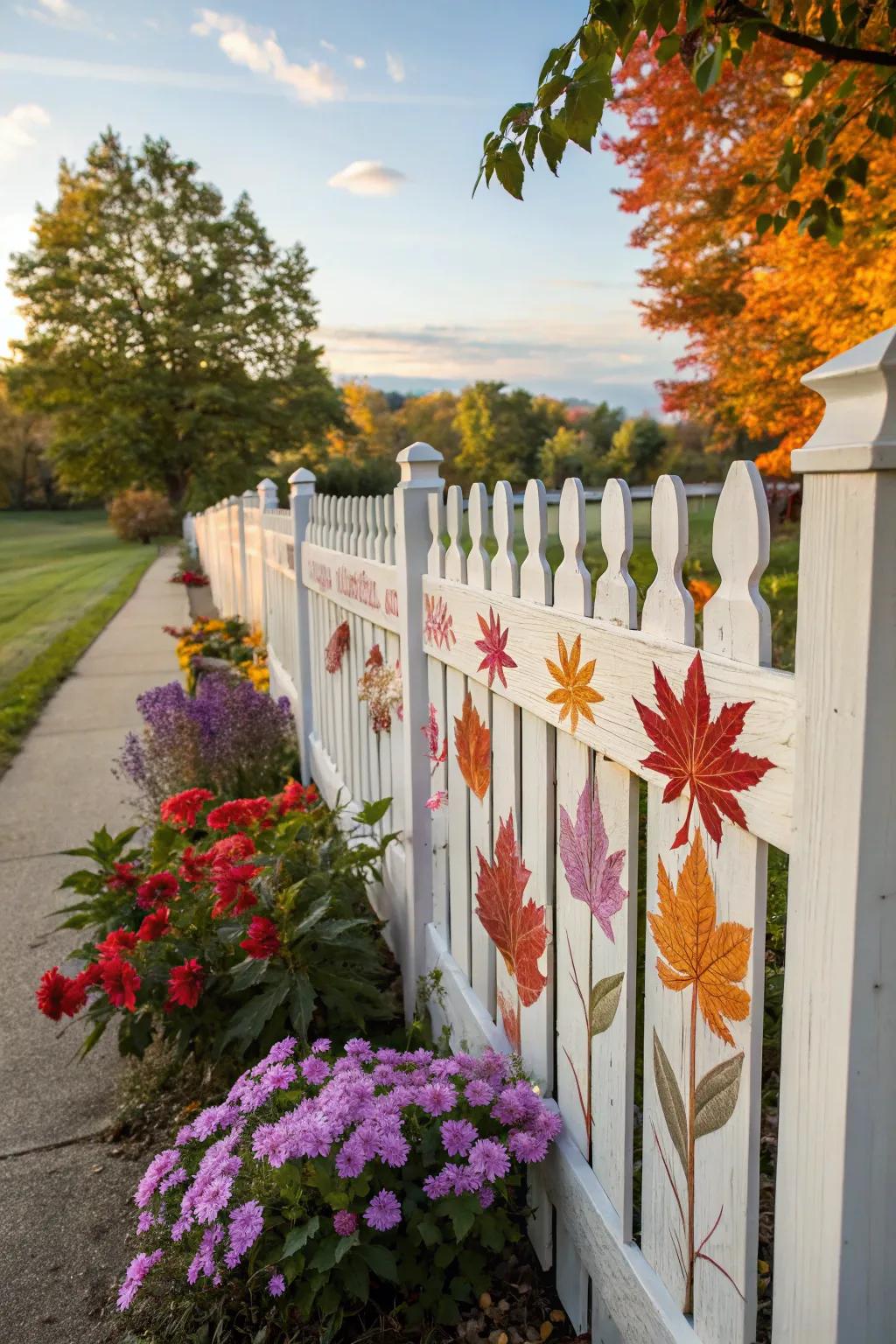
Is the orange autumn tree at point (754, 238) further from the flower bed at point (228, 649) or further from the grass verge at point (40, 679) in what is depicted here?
the grass verge at point (40, 679)

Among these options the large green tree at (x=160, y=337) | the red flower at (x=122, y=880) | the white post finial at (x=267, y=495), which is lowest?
the red flower at (x=122, y=880)

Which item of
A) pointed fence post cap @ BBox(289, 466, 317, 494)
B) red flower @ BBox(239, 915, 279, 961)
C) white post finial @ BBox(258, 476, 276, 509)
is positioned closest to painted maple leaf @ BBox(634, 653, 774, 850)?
red flower @ BBox(239, 915, 279, 961)

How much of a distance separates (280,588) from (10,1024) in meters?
3.73

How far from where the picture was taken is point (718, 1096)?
1.33 m

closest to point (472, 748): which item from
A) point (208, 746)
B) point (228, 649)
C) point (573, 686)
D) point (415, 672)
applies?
point (415, 672)

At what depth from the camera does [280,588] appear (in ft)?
21.5

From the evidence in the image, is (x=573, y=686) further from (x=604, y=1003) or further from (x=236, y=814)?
(x=236, y=814)

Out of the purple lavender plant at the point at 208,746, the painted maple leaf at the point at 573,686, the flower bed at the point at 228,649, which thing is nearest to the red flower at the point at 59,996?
the painted maple leaf at the point at 573,686

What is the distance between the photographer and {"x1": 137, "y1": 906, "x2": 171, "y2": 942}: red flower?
106 inches

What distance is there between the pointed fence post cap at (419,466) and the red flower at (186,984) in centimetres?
147

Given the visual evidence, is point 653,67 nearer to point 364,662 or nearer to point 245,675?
point 245,675

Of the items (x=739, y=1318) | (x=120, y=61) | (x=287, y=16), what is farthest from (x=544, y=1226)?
(x=120, y=61)

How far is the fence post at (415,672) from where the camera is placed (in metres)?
2.75

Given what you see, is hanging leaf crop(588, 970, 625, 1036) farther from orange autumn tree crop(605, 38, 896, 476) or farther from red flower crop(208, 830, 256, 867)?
orange autumn tree crop(605, 38, 896, 476)
